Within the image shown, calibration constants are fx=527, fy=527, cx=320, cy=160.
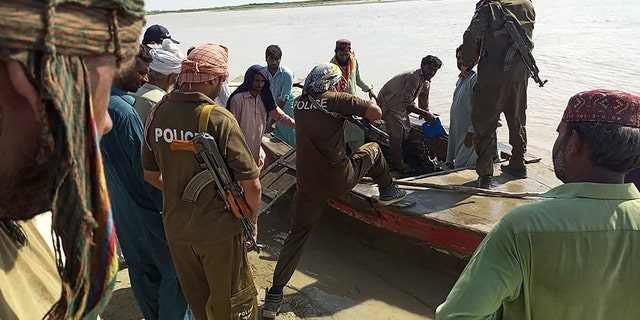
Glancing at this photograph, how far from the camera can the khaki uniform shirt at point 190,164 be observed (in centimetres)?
263

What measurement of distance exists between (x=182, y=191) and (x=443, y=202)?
2473 mm

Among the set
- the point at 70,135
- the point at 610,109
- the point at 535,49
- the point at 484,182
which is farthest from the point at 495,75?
the point at 535,49

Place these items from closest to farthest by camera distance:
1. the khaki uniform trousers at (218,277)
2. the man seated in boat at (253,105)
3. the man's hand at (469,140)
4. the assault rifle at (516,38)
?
the khaki uniform trousers at (218,277)
the assault rifle at (516,38)
the man seated in boat at (253,105)
the man's hand at (469,140)

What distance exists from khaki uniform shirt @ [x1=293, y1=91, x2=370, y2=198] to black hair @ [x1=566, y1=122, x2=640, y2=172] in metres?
2.14

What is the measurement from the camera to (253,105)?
4.52 meters

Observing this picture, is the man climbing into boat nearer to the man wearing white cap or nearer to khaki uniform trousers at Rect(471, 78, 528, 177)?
the man wearing white cap

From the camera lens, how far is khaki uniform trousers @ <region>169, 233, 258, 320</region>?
283cm

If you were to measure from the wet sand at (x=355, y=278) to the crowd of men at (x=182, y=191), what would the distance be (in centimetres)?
55

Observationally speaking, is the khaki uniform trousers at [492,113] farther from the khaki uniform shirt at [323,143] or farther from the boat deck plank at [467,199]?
the khaki uniform shirt at [323,143]

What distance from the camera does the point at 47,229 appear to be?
→ 1.14 meters

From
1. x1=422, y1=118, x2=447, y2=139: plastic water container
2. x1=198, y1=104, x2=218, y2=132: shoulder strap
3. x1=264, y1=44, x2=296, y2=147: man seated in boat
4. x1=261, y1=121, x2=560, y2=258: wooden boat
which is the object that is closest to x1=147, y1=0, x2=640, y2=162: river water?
x1=422, y1=118, x2=447, y2=139: plastic water container

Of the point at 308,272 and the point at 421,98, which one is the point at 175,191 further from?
the point at 421,98

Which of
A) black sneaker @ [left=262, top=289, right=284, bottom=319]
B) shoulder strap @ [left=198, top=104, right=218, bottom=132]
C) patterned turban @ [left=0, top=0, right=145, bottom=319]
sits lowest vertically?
black sneaker @ [left=262, top=289, right=284, bottom=319]

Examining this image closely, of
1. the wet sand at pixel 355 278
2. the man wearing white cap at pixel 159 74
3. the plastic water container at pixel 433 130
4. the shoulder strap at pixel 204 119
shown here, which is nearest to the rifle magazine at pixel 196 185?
the shoulder strap at pixel 204 119
